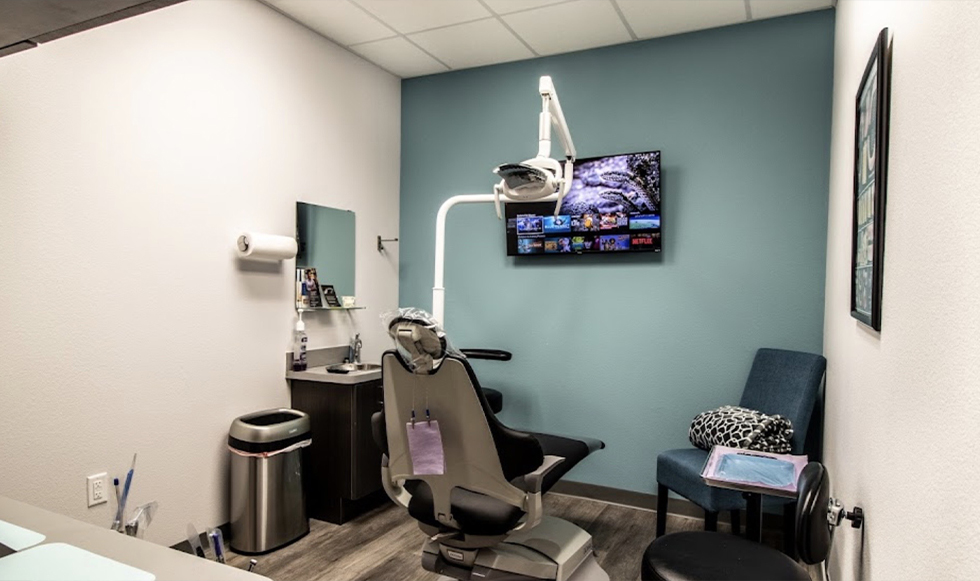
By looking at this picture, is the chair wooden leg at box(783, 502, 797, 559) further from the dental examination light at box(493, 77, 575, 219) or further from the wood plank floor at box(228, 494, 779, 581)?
the dental examination light at box(493, 77, 575, 219)

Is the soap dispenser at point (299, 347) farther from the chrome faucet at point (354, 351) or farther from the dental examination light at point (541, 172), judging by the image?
the dental examination light at point (541, 172)

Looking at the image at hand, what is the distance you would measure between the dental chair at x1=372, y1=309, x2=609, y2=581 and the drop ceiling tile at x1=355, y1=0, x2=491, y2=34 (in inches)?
74.0

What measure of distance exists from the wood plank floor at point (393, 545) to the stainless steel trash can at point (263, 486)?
77 millimetres

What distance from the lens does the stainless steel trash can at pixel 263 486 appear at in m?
2.70

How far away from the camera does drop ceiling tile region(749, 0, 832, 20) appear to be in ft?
9.52

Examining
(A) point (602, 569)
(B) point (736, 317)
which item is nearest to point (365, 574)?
(A) point (602, 569)

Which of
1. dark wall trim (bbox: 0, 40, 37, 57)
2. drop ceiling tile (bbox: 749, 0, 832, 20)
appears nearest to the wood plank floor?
dark wall trim (bbox: 0, 40, 37, 57)

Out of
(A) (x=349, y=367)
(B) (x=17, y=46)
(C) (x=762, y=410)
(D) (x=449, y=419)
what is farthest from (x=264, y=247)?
(C) (x=762, y=410)

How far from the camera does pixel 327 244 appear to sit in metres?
3.46

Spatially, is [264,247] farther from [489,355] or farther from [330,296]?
[489,355]

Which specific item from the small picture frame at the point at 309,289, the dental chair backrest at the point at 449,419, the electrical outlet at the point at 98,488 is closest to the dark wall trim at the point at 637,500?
the dental chair backrest at the point at 449,419

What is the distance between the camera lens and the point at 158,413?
8.34 feet

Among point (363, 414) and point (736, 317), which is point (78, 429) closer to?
point (363, 414)

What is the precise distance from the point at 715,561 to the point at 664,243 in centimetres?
219
